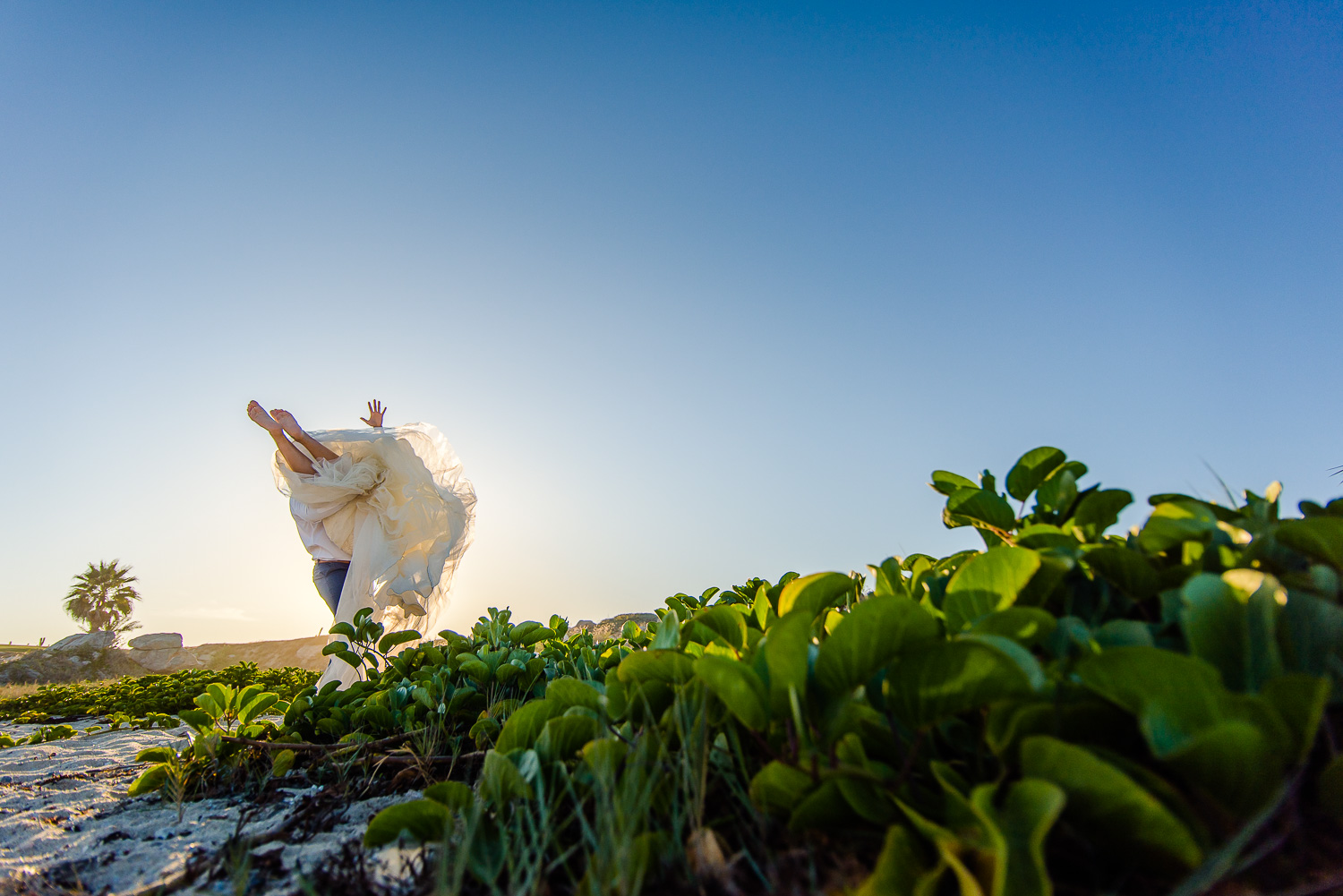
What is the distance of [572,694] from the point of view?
122 centimetres

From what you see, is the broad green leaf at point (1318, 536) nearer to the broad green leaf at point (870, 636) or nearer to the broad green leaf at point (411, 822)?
the broad green leaf at point (870, 636)

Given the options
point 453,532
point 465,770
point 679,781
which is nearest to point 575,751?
point 679,781

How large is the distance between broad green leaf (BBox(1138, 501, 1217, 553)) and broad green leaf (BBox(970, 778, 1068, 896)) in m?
Answer: 0.55

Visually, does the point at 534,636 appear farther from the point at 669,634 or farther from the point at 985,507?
the point at 985,507

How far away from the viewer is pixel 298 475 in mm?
5477

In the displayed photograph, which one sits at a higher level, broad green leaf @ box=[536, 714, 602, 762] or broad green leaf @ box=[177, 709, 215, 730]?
broad green leaf @ box=[536, 714, 602, 762]

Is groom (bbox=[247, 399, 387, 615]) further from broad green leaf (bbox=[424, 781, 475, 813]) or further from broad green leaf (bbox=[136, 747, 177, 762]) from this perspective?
broad green leaf (bbox=[424, 781, 475, 813])

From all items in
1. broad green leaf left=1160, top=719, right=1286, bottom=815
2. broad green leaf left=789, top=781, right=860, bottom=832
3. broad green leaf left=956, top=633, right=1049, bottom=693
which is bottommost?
broad green leaf left=789, top=781, right=860, bottom=832

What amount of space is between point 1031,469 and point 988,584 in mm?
471

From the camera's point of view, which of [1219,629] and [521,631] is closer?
[1219,629]

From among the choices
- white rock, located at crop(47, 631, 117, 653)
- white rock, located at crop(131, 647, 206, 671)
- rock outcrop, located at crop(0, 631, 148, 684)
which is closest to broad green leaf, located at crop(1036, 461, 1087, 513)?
rock outcrop, located at crop(0, 631, 148, 684)

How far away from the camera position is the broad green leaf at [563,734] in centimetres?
106

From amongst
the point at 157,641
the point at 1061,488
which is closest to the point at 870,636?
the point at 1061,488

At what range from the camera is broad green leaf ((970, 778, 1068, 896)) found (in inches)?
20.2
